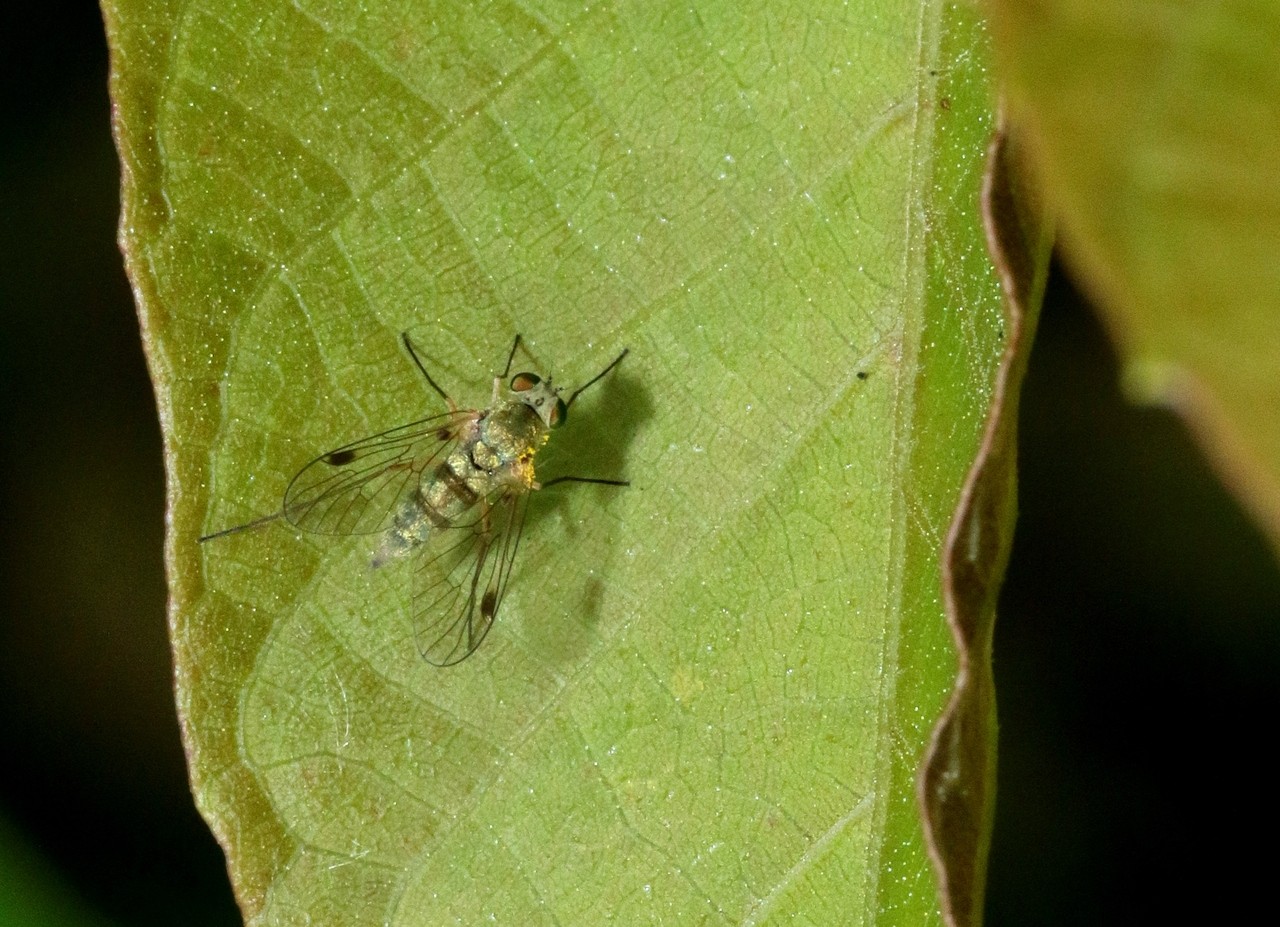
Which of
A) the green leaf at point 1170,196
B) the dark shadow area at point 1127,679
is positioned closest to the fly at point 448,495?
the dark shadow area at point 1127,679

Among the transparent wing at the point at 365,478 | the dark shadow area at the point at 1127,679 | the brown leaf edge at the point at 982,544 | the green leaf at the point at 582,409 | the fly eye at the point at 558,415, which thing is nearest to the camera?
the brown leaf edge at the point at 982,544

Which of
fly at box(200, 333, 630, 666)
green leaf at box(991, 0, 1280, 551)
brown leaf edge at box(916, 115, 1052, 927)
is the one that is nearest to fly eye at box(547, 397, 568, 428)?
fly at box(200, 333, 630, 666)

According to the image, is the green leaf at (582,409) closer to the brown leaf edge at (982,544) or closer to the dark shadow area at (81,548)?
the brown leaf edge at (982,544)

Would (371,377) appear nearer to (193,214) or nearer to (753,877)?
(193,214)

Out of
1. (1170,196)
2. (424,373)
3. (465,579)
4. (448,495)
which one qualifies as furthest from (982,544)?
(448,495)

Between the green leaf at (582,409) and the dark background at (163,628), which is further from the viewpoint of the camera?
the dark background at (163,628)

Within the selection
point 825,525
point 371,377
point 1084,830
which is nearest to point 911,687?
point 825,525

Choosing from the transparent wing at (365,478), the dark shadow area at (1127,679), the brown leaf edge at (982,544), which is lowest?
the dark shadow area at (1127,679)

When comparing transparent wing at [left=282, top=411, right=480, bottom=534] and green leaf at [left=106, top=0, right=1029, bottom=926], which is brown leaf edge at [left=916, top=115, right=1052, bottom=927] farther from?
transparent wing at [left=282, top=411, right=480, bottom=534]
